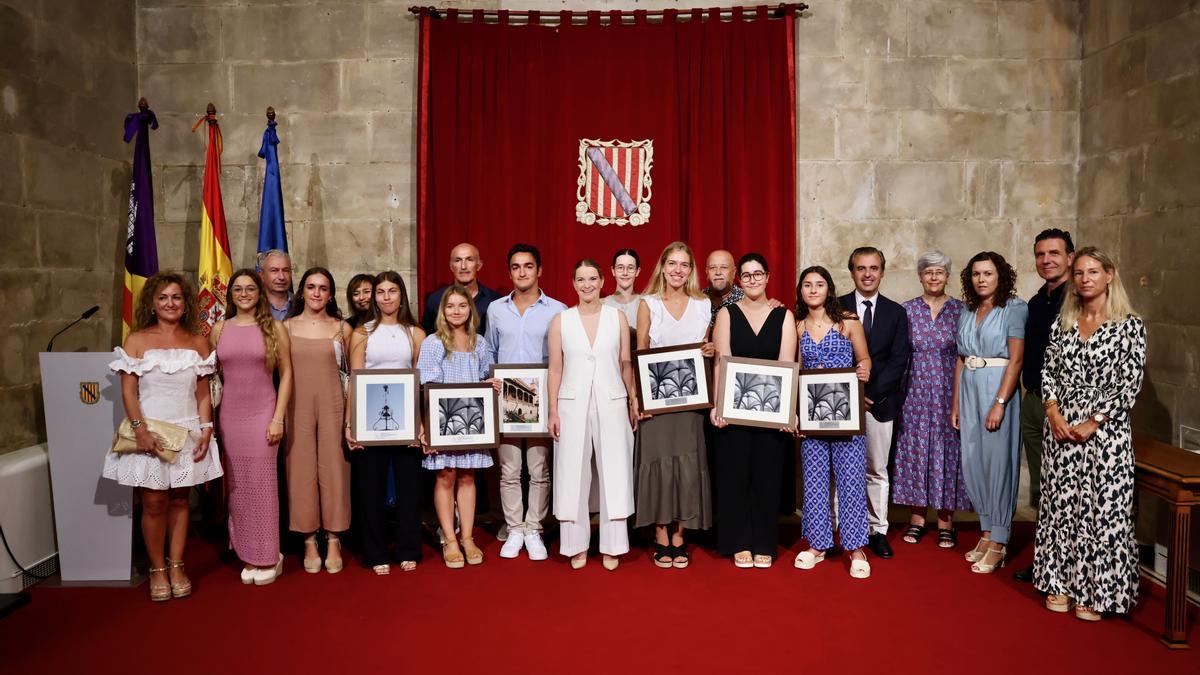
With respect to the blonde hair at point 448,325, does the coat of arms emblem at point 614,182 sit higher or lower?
higher

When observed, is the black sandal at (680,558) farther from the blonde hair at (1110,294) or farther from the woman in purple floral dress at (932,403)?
the blonde hair at (1110,294)

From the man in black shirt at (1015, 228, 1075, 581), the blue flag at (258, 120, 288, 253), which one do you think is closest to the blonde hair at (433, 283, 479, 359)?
the blue flag at (258, 120, 288, 253)

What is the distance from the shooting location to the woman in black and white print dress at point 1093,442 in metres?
3.70

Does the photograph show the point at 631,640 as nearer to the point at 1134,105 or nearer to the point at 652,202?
the point at 652,202

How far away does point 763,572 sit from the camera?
14.7 feet

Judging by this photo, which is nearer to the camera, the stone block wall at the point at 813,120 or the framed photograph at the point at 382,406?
the framed photograph at the point at 382,406

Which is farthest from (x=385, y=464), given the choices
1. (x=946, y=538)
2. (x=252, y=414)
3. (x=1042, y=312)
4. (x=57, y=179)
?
(x=1042, y=312)

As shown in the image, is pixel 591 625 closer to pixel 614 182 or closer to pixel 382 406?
pixel 382 406

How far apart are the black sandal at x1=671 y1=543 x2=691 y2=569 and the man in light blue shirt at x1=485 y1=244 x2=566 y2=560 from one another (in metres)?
0.80

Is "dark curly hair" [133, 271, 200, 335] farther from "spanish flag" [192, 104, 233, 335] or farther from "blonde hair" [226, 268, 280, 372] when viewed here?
"spanish flag" [192, 104, 233, 335]

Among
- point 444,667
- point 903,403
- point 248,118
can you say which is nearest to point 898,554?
point 903,403

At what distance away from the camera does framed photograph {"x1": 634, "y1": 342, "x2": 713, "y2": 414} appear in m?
4.42

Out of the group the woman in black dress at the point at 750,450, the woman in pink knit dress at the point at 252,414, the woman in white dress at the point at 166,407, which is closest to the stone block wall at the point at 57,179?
the woman in white dress at the point at 166,407

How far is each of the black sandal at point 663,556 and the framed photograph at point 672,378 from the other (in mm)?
858
